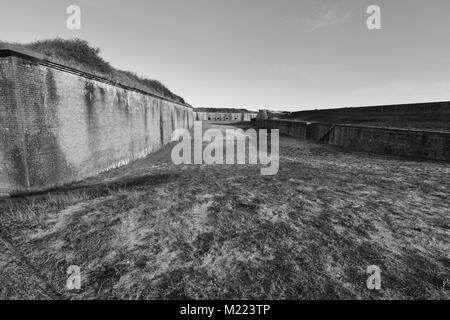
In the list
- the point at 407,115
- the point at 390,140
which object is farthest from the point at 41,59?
the point at 407,115

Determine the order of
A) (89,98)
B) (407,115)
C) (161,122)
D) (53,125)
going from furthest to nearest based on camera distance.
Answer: (407,115), (161,122), (89,98), (53,125)

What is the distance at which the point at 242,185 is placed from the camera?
692cm

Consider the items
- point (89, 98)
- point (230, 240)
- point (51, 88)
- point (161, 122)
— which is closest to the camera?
point (230, 240)

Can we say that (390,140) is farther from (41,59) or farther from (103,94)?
(41,59)

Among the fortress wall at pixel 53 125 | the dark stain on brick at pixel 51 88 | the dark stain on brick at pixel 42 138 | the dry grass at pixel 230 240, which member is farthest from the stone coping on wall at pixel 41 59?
the dry grass at pixel 230 240

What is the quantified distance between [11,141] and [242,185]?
20.9 feet

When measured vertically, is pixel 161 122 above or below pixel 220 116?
below

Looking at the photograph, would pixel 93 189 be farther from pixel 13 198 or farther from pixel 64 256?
pixel 64 256

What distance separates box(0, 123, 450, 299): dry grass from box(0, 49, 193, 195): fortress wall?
0.77m

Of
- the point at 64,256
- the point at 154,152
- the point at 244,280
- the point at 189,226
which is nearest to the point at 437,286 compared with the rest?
the point at 244,280

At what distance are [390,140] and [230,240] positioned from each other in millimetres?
13299

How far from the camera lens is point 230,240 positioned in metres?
3.85

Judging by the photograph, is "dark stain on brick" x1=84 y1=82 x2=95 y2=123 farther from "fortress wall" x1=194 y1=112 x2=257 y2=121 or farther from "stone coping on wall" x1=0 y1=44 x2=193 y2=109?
"fortress wall" x1=194 y1=112 x2=257 y2=121
